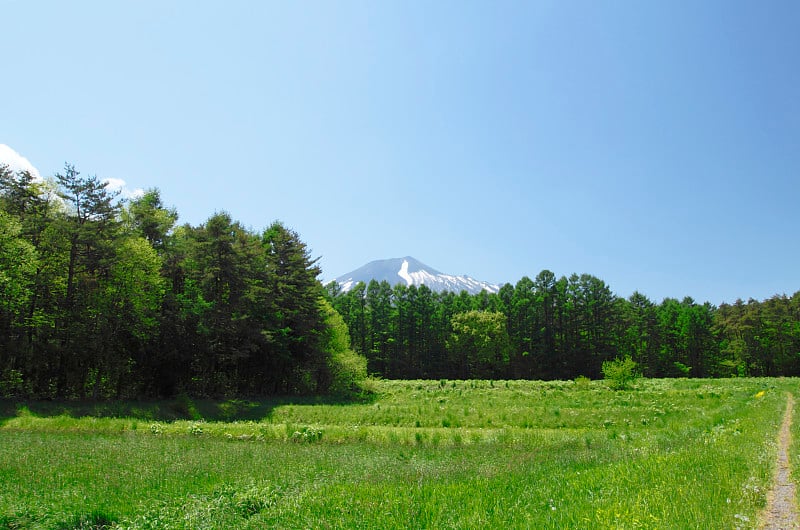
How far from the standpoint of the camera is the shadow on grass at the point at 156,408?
25516 mm

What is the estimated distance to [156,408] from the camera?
2889 cm

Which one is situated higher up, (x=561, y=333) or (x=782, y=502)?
(x=561, y=333)

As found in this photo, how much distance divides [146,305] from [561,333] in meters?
74.0

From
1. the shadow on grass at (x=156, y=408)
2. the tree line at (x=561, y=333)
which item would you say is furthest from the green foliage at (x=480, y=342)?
the shadow on grass at (x=156, y=408)

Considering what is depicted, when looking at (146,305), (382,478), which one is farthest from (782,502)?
(146,305)

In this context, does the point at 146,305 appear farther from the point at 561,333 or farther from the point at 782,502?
the point at 561,333

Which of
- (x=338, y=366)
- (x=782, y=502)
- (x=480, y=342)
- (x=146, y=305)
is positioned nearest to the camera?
(x=782, y=502)

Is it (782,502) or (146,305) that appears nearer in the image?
(782,502)

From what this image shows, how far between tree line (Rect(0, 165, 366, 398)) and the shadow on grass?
12.3 feet

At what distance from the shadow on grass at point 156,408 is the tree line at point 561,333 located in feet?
163

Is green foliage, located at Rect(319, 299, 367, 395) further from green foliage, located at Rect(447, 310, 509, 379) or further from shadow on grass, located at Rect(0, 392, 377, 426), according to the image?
green foliage, located at Rect(447, 310, 509, 379)

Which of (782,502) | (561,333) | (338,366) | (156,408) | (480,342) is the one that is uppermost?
(561,333)

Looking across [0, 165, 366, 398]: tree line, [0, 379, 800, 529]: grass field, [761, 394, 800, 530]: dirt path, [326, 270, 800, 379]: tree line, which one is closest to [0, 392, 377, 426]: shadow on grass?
[0, 165, 366, 398]: tree line

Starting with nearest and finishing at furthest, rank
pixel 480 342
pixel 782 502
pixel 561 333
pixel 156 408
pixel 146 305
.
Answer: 1. pixel 782 502
2. pixel 156 408
3. pixel 146 305
4. pixel 480 342
5. pixel 561 333
